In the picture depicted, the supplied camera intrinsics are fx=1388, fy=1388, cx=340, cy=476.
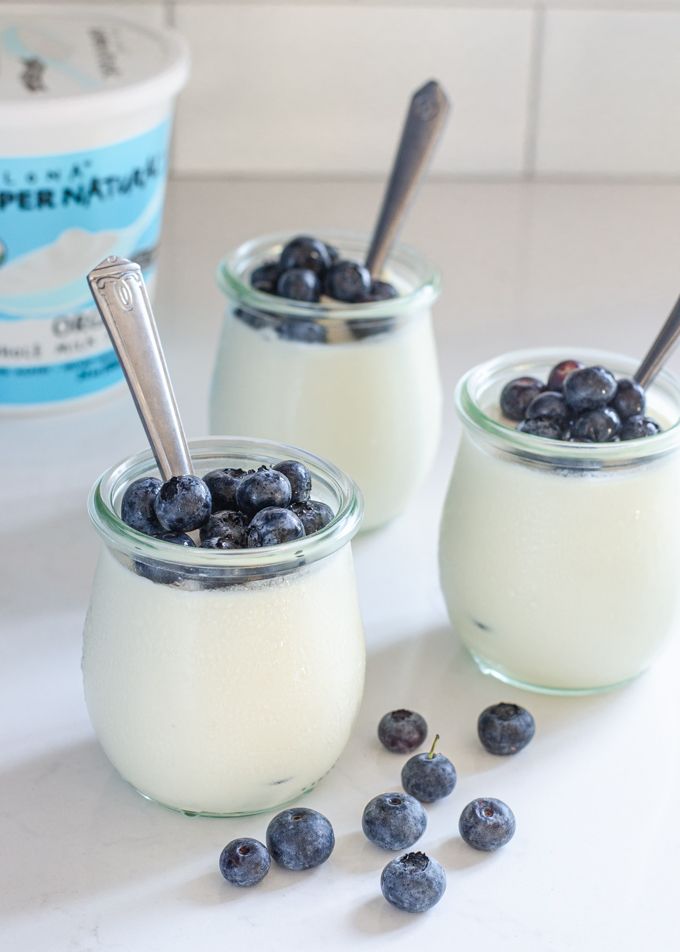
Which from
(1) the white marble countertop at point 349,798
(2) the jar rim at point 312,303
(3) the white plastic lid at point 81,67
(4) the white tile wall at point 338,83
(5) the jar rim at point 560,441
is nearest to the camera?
(1) the white marble countertop at point 349,798

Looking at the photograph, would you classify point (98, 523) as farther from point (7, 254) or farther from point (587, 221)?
point (587, 221)

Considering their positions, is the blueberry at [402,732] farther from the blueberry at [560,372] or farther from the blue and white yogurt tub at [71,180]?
the blue and white yogurt tub at [71,180]

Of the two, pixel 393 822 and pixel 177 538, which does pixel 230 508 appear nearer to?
pixel 177 538

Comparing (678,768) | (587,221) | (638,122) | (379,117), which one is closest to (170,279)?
(379,117)

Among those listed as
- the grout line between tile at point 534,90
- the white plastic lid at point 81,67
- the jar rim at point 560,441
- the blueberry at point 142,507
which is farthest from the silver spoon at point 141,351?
the grout line between tile at point 534,90

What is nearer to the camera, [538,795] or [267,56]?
[538,795]

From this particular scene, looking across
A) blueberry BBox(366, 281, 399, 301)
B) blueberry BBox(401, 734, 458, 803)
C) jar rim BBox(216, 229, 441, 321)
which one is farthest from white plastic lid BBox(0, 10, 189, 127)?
blueberry BBox(401, 734, 458, 803)
